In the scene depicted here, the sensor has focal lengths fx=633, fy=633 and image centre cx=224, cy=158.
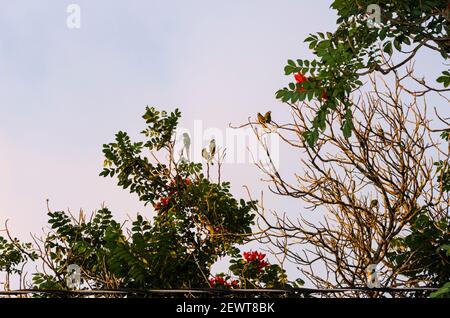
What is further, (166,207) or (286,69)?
(166,207)

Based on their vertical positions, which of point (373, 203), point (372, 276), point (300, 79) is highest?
point (300, 79)

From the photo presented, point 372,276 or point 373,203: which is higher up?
point 373,203

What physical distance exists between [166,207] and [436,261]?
3170 millimetres

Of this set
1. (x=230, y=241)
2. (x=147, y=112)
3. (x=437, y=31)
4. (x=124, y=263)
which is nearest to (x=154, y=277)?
(x=124, y=263)

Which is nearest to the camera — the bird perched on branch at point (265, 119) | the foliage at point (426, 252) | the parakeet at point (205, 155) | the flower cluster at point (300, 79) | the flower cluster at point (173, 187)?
the flower cluster at point (300, 79)

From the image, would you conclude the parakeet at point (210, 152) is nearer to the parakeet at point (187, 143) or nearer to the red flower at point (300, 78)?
the parakeet at point (187, 143)

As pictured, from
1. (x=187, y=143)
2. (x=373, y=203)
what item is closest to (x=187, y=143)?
(x=187, y=143)

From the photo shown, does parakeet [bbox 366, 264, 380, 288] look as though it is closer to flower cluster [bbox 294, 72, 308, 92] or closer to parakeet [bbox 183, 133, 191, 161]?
flower cluster [bbox 294, 72, 308, 92]

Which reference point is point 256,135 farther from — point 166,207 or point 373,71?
point 166,207

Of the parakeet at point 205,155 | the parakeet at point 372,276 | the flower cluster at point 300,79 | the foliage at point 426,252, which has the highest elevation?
the parakeet at point 205,155

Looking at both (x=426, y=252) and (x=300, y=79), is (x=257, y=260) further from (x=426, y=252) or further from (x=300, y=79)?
(x=300, y=79)

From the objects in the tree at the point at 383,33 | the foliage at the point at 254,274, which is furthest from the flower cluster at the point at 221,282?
the tree at the point at 383,33

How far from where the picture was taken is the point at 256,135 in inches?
239
